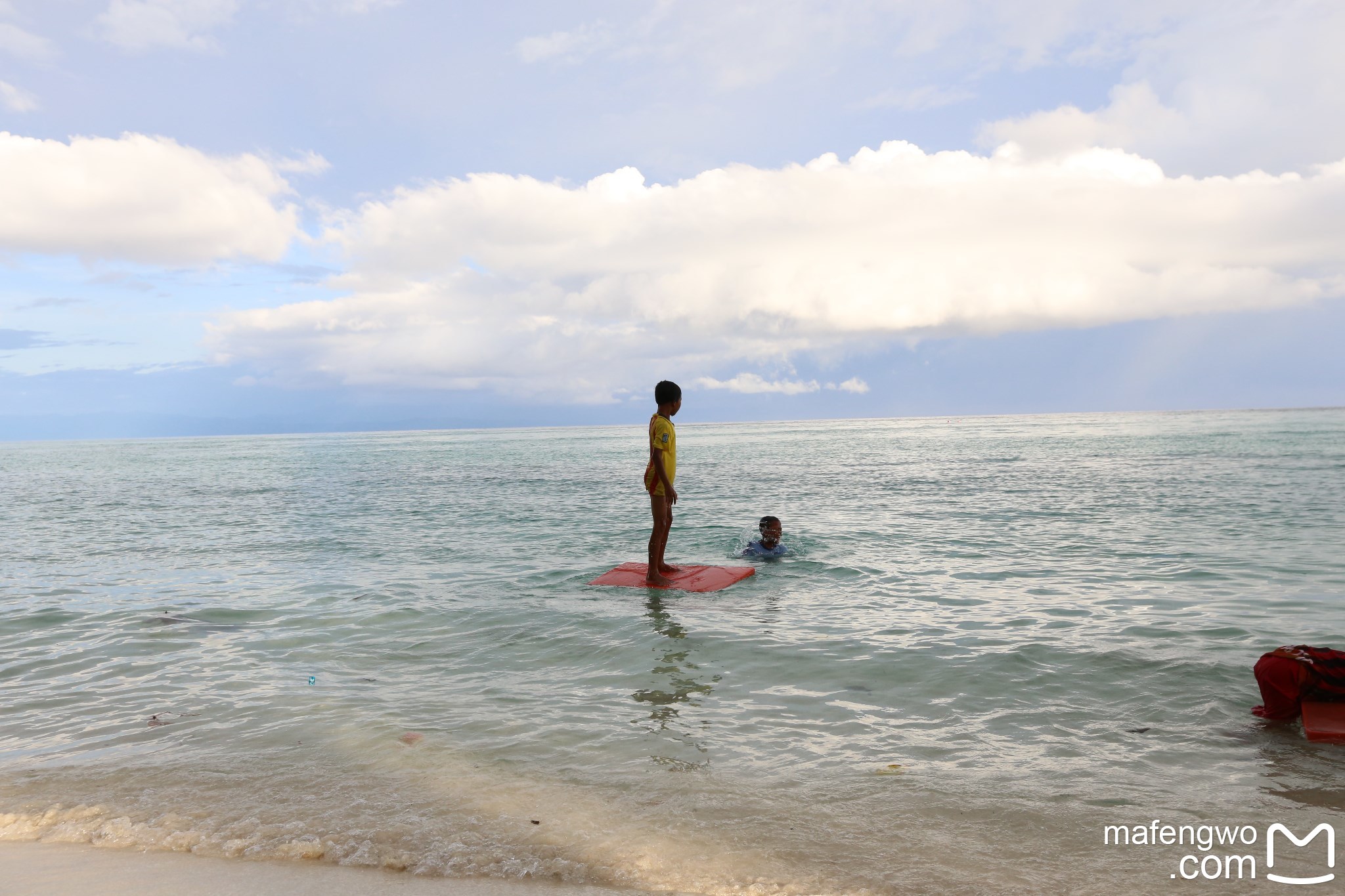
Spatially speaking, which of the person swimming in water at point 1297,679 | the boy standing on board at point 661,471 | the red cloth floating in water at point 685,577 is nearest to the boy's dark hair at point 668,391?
the boy standing on board at point 661,471

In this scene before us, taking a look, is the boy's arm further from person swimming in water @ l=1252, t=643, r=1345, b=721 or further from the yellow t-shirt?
person swimming in water @ l=1252, t=643, r=1345, b=721

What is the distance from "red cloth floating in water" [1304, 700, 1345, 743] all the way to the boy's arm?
6458 millimetres

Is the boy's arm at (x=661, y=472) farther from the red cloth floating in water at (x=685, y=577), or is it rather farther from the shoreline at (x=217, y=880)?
the shoreline at (x=217, y=880)

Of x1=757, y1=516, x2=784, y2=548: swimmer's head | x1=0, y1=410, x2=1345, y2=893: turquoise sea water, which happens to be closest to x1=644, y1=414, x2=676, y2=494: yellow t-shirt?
x1=0, y1=410, x2=1345, y2=893: turquoise sea water

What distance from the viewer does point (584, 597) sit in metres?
9.89

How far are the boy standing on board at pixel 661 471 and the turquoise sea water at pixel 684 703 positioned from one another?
1.88 feet

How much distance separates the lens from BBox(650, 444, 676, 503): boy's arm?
A: 9984 mm

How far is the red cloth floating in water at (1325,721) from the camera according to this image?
4.69 metres

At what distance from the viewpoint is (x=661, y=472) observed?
1000cm

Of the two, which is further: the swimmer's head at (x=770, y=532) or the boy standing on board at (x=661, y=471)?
the swimmer's head at (x=770, y=532)

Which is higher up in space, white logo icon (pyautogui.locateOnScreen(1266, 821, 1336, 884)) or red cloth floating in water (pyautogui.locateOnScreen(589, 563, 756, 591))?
white logo icon (pyautogui.locateOnScreen(1266, 821, 1336, 884))

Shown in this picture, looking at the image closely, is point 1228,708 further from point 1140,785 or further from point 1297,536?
point 1297,536

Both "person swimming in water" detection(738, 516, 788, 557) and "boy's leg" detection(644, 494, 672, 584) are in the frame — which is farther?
"person swimming in water" detection(738, 516, 788, 557)

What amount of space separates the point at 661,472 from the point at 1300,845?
7.19 m
